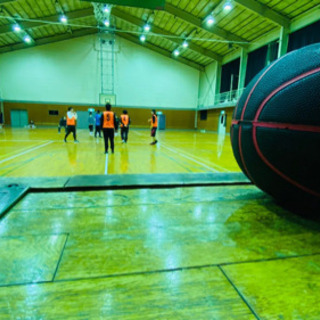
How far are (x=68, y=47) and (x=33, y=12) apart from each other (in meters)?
6.24

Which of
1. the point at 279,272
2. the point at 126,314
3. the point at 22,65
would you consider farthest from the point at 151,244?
the point at 22,65

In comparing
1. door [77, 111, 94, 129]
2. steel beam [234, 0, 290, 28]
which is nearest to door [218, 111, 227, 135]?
steel beam [234, 0, 290, 28]

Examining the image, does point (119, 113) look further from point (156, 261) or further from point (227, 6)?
point (156, 261)

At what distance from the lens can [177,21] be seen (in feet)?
56.7

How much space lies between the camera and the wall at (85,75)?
22.3 meters

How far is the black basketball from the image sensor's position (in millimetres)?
1386

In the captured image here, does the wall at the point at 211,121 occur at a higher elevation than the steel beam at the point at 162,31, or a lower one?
lower

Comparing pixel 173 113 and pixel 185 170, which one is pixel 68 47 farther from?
pixel 185 170

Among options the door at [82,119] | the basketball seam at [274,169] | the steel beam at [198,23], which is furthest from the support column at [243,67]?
the basketball seam at [274,169]

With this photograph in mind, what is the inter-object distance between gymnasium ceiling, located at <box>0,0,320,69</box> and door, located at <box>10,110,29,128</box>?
5.87 m

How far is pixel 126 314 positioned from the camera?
0.84 metres

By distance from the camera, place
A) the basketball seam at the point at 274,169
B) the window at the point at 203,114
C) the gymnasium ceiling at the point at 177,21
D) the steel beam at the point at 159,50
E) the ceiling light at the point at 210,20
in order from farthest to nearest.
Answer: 1. the window at the point at 203,114
2. the steel beam at the point at 159,50
3. the ceiling light at the point at 210,20
4. the gymnasium ceiling at the point at 177,21
5. the basketball seam at the point at 274,169

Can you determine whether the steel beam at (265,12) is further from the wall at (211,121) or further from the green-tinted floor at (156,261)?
the green-tinted floor at (156,261)

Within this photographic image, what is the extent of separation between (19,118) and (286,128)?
2755 centimetres
